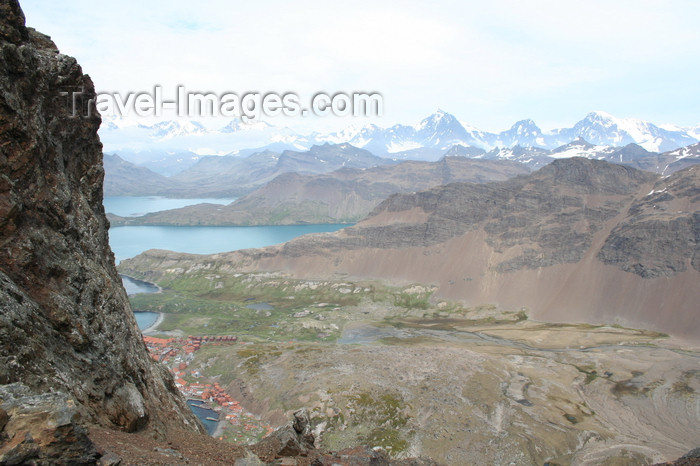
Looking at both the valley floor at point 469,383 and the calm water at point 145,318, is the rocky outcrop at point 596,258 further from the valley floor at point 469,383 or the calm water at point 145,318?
the calm water at point 145,318

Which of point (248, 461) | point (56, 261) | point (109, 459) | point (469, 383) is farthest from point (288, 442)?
point (469, 383)

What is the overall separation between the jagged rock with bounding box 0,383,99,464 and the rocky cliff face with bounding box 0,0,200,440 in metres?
2.67

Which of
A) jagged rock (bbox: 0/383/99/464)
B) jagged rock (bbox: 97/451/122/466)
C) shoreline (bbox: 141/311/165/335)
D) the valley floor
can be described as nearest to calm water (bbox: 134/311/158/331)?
shoreline (bbox: 141/311/165/335)

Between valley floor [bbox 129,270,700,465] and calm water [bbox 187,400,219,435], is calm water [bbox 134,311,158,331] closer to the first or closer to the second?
valley floor [bbox 129,270,700,465]

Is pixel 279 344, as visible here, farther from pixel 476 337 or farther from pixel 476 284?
pixel 476 284

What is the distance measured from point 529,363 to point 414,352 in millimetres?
27783

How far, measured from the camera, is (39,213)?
926 inches

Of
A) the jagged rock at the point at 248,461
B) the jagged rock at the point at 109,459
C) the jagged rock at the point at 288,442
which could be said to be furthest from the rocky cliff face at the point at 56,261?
the jagged rock at the point at 248,461

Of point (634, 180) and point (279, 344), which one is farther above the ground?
point (634, 180)

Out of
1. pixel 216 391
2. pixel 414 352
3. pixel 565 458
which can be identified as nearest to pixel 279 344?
pixel 216 391

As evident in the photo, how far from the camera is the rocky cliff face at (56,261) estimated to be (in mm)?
19203

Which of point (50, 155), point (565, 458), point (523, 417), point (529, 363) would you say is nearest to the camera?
point (50, 155)

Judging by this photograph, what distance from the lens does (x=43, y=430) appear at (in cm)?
1370

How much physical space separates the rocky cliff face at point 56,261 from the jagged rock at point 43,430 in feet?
8.77
